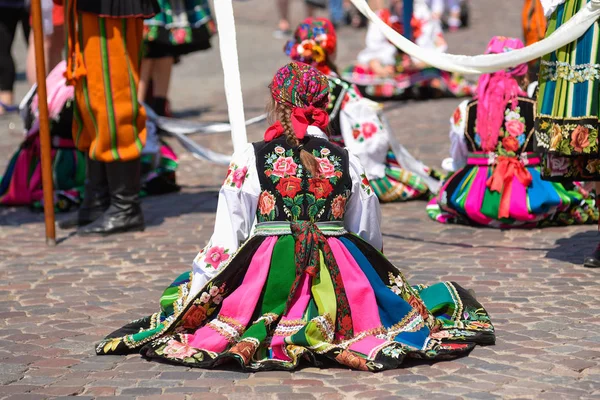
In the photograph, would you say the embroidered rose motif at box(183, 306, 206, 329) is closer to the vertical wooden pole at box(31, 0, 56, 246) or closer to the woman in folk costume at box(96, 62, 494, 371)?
the woman in folk costume at box(96, 62, 494, 371)

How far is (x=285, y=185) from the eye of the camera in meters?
4.46

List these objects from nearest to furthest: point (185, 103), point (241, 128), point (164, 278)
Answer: point (241, 128), point (164, 278), point (185, 103)

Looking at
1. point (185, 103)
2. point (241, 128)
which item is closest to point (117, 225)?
point (241, 128)

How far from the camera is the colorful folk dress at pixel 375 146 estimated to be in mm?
7480

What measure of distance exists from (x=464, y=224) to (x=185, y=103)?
6.06 m

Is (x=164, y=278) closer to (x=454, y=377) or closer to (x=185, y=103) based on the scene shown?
(x=454, y=377)

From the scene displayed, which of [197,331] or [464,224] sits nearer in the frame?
[197,331]

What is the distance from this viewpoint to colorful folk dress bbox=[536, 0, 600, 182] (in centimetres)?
535

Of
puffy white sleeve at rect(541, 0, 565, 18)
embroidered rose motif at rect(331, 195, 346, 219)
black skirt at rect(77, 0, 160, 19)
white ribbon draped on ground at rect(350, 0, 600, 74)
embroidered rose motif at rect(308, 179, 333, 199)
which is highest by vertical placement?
puffy white sleeve at rect(541, 0, 565, 18)

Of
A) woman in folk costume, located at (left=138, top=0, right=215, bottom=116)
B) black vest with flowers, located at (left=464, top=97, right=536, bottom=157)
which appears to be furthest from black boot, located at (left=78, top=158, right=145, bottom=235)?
woman in folk costume, located at (left=138, top=0, right=215, bottom=116)

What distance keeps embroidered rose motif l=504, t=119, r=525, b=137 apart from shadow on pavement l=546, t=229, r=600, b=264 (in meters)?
0.72

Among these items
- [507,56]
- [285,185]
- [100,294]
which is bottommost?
[100,294]

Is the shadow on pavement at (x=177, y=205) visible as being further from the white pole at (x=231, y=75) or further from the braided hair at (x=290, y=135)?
the braided hair at (x=290, y=135)

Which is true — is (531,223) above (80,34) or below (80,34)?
below
